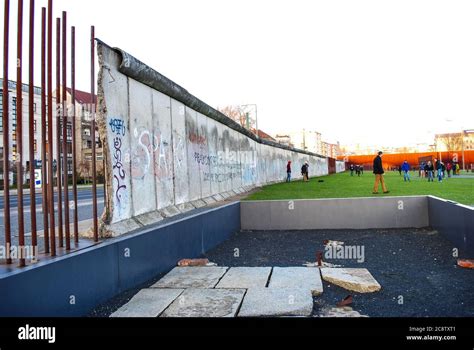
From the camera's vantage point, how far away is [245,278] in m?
6.42

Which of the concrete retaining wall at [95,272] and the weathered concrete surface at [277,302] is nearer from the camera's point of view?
the concrete retaining wall at [95,272]

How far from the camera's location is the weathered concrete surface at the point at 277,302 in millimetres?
4793

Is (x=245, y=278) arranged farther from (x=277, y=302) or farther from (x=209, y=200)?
(x=209, y=200)

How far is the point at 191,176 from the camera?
1090 centimetres

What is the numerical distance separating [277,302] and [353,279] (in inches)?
61.8

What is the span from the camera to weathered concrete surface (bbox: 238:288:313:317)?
4.79m

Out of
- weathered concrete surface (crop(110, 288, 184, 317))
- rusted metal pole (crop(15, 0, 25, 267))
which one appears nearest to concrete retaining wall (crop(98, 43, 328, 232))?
weathered concrete surface (crop(110, 288, 184, 317))

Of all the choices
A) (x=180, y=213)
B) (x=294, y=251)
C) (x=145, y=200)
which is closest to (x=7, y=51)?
(x=145, y=200)

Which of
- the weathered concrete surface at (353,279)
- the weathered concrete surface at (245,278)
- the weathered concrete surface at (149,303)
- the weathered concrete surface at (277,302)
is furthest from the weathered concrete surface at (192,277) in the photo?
the weathered concrete surface at (353,279)

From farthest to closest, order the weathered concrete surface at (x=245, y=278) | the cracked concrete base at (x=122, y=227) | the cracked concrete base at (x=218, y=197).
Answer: the cracked concrete base at (x=218, y=197), the cracked concrete base at (x=122, y=227), the weathered concrete surface at (x=245, y=278)

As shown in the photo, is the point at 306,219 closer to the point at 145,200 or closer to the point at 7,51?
the point at 145,200

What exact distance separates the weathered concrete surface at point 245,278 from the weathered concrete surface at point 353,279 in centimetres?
98

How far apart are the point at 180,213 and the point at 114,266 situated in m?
3.92

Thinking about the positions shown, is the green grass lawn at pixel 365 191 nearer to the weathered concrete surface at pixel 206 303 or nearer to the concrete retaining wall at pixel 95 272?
the concrete retaining wall at pixel 95 272
